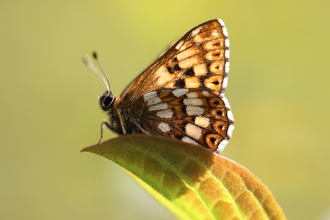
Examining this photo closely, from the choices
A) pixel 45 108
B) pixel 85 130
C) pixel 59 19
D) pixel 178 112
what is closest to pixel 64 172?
pixel 85 130

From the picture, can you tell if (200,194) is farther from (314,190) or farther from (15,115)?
(15,115)

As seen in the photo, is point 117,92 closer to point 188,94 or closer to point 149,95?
point 149,95

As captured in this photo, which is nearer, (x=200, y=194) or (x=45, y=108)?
(x=200, y=194)

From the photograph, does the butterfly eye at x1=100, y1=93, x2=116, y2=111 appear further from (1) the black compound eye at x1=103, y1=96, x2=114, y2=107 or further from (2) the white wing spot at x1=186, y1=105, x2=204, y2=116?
(2) the white wing spot at x1=186, y1=105, x2=204, y2=116

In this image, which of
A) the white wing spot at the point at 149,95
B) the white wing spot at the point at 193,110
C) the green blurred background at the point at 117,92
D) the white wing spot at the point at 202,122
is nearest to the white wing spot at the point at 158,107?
the white wing spot at the point at 149,95

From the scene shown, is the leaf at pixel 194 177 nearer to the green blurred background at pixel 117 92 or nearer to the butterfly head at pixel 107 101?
the butterfly head at pixel 107 101

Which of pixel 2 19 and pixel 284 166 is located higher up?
pixel 2 19

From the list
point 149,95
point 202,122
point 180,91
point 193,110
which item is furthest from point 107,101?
point 202,122
